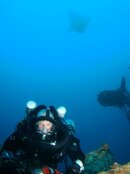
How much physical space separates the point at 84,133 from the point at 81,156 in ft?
419

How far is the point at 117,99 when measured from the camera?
19094mm

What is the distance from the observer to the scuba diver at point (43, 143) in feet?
17.2

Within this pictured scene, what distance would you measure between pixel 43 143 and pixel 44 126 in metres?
0.40

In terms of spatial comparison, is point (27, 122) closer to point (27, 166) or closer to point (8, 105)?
point (27, 166)

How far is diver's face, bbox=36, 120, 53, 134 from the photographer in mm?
5445

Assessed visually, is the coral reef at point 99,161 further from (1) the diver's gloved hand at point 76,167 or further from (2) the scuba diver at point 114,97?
(2) the scuba diver at point 114,97

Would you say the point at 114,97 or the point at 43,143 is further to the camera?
the point at 114,97

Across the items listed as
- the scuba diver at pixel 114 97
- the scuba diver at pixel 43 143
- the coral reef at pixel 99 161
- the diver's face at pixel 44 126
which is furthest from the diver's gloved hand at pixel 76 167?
the scuba diver at pixel 114 97

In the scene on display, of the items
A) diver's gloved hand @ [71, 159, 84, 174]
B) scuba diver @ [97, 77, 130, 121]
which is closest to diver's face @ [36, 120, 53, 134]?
diver's gloved hand @ [71, 159, 84, 174]

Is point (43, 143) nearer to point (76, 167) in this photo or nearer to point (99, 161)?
point (76, 167)

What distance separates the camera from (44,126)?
5.54 meters

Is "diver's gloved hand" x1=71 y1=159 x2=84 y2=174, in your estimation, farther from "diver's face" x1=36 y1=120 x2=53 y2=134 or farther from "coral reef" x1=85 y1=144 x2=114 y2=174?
"coral reef" x1=85 y1=144 x2=114 y2=174

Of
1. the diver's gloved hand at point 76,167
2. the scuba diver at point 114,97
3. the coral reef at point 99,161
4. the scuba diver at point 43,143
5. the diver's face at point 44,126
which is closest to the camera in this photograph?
the diver's gloved hand at point 76,167

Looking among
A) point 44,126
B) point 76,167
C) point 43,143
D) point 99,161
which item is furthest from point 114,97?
point 43,143
